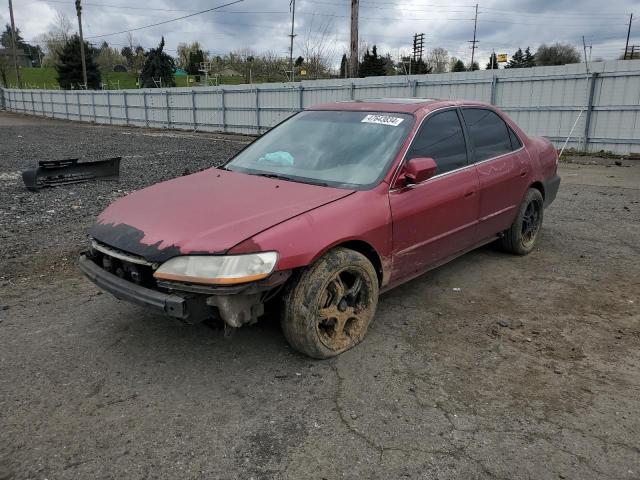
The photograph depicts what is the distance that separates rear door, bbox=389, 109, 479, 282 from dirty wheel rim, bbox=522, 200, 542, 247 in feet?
3.83

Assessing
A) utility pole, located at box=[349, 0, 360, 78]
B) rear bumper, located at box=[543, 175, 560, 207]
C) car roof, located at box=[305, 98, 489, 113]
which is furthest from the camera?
utility pole, located at box=[349, 0, 360, 78]

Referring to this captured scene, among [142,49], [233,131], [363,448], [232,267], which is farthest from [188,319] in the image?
[142,49]

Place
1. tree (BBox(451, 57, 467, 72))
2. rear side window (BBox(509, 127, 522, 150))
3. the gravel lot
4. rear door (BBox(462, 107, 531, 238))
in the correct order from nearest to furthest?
the gravel lot → rear door (BBox(462, 107, 531, 238)) → rear side window (BBox(509, 127, 522, 150)) → tree (BBox(451, 57, 467, 72))

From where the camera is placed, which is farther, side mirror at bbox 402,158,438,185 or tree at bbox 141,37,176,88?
tree at bbox 141,37,176,88

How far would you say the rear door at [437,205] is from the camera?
356 cm

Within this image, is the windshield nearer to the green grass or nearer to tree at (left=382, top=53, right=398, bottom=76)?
tree at (left=382, top=53, right=398, bottom=76)

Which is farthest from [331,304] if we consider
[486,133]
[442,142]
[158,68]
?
[158,68]

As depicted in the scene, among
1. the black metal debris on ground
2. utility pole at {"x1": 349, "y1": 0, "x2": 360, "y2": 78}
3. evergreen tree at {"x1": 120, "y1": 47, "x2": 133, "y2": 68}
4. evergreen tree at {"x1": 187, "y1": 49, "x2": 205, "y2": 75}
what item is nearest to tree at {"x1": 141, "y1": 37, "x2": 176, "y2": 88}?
evergreen tree at {"x1": 187, "y1": 49, "x2": 205, "y2": 75}

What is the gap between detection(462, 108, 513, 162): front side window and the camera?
4.45 m

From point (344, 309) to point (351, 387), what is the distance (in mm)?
526

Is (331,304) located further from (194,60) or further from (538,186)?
(194,60)

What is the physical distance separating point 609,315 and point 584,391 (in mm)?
1279

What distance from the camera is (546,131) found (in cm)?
1457

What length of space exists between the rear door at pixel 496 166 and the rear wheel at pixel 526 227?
0.48 ft
